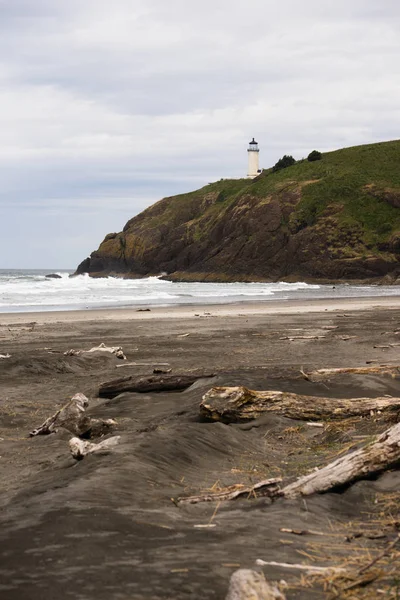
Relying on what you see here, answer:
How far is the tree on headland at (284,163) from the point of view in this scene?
102562 mm

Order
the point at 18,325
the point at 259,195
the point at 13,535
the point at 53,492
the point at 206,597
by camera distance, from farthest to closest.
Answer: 1. the point at 259,195
2. the point at 18,325
3. the point at 53,492
4. the point at 13,535
5. the point at 206,597

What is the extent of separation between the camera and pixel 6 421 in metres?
9.26

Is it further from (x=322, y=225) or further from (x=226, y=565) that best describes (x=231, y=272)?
(x=226, y=565)

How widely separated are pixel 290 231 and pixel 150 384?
7412 centimetres

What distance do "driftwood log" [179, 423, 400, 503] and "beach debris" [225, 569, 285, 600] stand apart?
1.81 metres

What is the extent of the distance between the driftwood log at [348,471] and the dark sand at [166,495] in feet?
0.33

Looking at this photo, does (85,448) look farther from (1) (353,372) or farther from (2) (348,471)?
(1) (353,372)

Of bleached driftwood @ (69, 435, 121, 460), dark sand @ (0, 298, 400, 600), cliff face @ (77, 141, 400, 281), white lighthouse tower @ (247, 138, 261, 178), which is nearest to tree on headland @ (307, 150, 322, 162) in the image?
cliff face @ (77, 141, 400, 281)

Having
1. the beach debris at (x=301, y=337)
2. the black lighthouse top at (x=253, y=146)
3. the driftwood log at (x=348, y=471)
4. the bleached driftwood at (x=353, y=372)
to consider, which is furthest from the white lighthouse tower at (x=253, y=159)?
the driftwood log at (x=348, y=471)

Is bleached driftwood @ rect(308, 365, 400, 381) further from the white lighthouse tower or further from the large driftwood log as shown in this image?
the white lighthouse tower

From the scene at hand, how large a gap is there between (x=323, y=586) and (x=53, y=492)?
7.52 ft

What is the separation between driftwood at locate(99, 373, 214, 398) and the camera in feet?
34.1

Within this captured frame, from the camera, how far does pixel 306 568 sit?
360 centimetres

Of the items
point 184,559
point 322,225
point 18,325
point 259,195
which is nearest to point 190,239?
point 259,195
